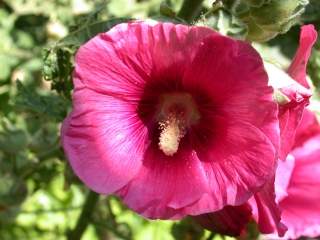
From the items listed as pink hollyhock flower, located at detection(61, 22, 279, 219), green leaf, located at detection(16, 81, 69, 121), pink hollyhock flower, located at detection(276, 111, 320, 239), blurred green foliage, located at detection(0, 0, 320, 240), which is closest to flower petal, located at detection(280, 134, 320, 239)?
pink hollyhock flower, located at detection(276, 111, 320, 239)

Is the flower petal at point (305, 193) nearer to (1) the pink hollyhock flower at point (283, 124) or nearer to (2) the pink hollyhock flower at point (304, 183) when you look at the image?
(2) the pink hollyhock flower at point (304, 183)

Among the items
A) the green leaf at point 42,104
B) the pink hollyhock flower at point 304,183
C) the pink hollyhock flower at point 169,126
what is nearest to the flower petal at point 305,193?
the pink hollyhock flower at point 304,183

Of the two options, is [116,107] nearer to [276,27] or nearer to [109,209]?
[276,27]

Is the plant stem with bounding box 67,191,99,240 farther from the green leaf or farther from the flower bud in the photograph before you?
the flower bud

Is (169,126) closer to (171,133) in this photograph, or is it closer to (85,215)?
(171,133)

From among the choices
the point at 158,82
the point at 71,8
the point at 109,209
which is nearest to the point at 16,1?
the point at 71,8

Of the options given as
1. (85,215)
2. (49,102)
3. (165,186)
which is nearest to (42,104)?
(49,102)
